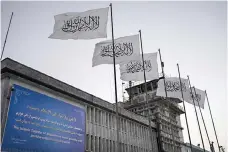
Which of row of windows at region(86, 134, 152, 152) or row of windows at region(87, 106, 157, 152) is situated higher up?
row of windows at region(87, 106, 157, 152)

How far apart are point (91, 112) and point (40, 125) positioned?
580 cm

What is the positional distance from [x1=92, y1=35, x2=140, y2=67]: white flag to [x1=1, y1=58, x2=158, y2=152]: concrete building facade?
13.0ft

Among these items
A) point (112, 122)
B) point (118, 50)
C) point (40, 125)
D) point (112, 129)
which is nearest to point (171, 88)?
point (112, 122)

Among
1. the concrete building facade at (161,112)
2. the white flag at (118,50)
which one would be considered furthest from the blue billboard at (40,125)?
the concrete building facade at (161,112)

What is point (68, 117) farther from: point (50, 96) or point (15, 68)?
point (15, 68)

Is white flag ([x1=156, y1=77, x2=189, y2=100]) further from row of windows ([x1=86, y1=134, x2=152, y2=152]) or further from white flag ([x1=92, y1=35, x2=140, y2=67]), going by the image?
white flag ([x1=92, y1=35, x2=140, y2=67])

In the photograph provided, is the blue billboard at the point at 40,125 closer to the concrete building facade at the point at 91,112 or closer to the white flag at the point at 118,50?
the concrete building facade at the point at 91,112

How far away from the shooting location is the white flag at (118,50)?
15.3 m

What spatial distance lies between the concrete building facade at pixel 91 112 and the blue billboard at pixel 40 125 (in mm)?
470

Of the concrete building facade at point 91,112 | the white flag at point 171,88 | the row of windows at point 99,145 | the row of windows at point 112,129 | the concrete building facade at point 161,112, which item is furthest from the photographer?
the concrete building facade at point 161,112

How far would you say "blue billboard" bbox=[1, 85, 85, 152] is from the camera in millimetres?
12969

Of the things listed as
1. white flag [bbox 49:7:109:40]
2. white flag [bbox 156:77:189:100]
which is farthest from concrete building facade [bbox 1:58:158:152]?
white flag [bbox 156:77:189:100]

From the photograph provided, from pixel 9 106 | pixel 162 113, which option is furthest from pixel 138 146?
pixel 9 106

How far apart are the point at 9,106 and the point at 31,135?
226 centimetres
